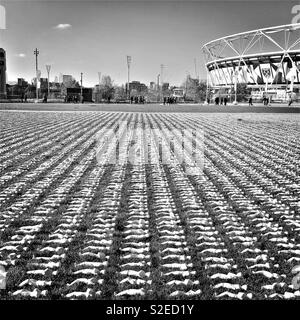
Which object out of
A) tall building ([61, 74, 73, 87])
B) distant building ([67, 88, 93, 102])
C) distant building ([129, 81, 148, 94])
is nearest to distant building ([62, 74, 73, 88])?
tall building ([61, 74, 73, 87])

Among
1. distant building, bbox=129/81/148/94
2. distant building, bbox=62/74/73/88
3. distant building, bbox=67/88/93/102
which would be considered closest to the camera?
distant building, bbox=67/88/93/102

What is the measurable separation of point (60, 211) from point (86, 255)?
1.56 meters

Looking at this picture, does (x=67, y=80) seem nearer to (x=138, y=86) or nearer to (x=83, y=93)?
(x=138, y=86)

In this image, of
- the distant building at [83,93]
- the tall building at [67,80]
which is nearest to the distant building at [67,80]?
the tall building at [67,80]

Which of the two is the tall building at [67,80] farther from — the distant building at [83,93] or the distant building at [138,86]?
the distant building at [83,93]

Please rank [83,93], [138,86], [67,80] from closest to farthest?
[83,93]
[67,80]
[138,86]

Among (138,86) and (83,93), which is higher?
(138,86)

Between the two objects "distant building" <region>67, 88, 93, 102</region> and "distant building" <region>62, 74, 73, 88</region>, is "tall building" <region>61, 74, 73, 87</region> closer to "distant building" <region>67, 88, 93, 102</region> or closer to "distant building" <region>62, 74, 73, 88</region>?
"distant building" <region>62, 74, 73, 88</region>

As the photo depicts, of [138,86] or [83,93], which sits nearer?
[83,93]

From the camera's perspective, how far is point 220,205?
236 inches

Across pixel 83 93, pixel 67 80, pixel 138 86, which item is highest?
pixel 138 86

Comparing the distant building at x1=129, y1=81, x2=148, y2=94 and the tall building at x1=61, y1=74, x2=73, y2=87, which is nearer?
the tall building at x1=61, y1=74, x2=73, y2=87

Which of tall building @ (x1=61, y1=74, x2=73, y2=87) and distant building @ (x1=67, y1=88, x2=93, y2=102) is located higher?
tall building @ (x1=61, y1=74, x2=73, y2=87)

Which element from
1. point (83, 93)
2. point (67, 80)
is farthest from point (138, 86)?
point (83, 93)
